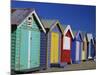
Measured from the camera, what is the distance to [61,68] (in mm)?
1917

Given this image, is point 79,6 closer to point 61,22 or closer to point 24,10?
point 61,22

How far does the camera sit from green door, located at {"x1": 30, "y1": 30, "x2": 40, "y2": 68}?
1.82 m

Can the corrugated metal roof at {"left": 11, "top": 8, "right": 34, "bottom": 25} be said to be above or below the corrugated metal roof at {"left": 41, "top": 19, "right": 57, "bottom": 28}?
above

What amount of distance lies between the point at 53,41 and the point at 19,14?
1.26 feet

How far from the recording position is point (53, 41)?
74.4 inches

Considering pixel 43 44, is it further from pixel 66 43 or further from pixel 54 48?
pixel 66 43

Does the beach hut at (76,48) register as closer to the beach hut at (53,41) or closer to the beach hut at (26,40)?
the beach hut at (53,41)

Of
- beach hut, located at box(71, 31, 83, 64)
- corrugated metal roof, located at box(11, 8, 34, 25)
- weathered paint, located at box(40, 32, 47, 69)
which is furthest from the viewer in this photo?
beach hut, located at box(71, 31, 83, 64)

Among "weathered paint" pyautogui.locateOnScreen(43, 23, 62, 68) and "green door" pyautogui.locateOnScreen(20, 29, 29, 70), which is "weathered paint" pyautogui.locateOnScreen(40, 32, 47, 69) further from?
"green door" pyautogui.locateOnScreen(20, 29, 29, 70)

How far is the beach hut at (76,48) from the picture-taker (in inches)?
77.3

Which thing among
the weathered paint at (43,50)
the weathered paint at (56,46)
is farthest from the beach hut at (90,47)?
the weathered paint at (43,50)

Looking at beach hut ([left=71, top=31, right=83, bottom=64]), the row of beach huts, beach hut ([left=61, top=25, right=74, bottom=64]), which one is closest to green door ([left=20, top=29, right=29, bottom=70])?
the row of beach huts

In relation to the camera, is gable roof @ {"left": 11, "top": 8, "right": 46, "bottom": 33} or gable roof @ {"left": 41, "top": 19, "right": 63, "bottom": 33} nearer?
gable roof @ {"left": 11, "top": 8, "right": 46, "bottom": 33}

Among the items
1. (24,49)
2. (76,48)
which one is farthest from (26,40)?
(76,48)
